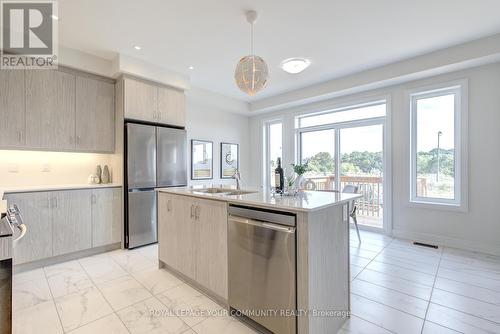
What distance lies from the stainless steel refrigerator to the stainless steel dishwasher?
2231mm

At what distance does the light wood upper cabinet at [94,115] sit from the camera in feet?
10.9

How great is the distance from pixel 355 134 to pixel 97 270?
183 inches

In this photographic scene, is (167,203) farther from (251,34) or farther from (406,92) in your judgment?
(406,92)

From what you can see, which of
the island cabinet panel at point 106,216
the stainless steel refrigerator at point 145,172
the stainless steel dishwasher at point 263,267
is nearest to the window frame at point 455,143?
the stainless steel dishwasher at point 263,267

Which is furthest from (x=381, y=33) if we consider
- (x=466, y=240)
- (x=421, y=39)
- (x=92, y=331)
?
(x=92, y=331)

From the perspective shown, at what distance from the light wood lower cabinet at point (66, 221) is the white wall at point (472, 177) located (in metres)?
4.56

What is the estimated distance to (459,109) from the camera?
3.44m

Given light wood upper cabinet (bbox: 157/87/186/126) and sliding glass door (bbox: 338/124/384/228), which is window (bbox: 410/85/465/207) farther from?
light wood upper cabinet (bbox: 157/87/186/126)

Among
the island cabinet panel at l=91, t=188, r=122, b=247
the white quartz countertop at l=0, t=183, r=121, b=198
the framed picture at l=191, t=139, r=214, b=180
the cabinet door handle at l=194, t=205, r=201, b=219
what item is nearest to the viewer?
the cabinet door handle at l=194, t=205, r=201, b=219

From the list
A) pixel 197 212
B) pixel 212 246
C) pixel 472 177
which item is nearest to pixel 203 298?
pixel 212 246

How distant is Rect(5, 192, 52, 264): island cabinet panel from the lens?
2676 millimetres

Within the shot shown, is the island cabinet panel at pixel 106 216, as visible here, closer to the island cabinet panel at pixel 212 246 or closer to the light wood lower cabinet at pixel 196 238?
the light wood lower cabinet at pixel 196 238

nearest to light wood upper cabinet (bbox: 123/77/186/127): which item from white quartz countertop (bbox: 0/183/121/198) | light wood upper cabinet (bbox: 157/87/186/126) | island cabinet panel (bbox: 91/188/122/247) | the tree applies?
light wood upper cabinet (bbox: 157/87/186/126)

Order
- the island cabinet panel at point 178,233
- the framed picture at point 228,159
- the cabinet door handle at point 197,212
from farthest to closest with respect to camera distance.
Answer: the framed picture at point 228,159
the island cabinet panel at point 178,233
the cabinet door handle at point 197,212
